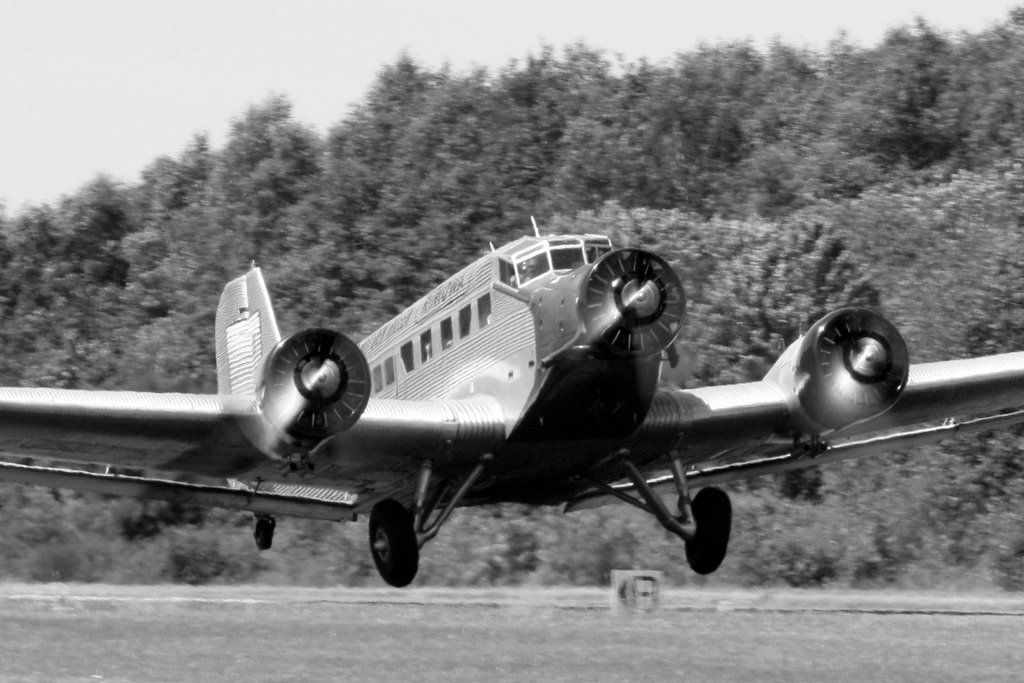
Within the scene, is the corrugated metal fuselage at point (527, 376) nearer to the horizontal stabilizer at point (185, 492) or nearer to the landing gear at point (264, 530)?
the horizontal stabilizer at point (185, 492)

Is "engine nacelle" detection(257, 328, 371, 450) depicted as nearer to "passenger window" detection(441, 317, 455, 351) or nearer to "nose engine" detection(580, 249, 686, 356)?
"passenger window" detection(441, 317, 455, 351)

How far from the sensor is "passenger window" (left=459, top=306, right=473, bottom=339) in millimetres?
18672

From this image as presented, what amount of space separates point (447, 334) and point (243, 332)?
5.91 m

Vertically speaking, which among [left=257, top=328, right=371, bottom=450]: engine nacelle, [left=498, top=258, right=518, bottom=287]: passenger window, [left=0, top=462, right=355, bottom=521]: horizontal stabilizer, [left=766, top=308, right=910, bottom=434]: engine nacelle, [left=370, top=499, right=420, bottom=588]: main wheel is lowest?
[left=370, top=499, right=420, bottom=588]: main wheel

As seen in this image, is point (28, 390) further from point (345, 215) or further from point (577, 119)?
point (577, 119)

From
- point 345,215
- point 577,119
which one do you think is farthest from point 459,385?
point 577,119

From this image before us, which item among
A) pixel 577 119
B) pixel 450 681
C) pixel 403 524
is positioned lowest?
pixel 450 681

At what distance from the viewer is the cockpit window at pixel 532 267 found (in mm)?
17812

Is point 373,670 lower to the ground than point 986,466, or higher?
lower

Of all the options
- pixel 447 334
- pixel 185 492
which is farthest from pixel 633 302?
pixel 185 492

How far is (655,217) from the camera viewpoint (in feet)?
145

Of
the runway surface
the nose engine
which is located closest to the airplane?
the nose engine

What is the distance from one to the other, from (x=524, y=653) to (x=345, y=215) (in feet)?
121

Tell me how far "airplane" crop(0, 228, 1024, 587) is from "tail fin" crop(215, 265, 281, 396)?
11.8 ft
